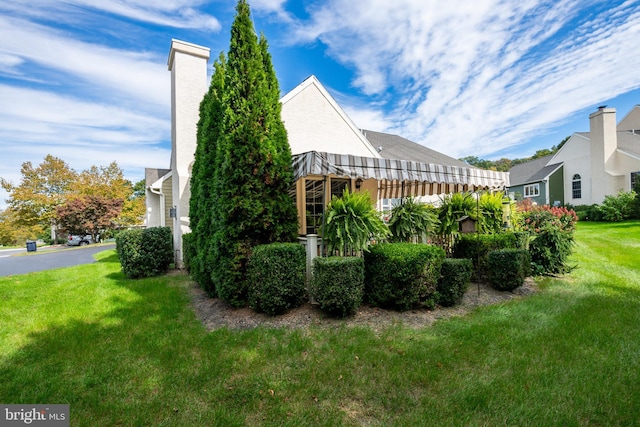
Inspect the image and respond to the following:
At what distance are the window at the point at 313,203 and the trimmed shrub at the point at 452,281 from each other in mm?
4178

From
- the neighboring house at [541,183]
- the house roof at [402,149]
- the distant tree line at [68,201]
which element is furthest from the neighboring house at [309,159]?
the neighboring house at [541,183]

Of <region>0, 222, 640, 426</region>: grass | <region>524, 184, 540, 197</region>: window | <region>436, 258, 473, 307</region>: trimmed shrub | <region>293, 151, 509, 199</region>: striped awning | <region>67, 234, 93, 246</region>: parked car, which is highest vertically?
<region>524, 184, 540, 197</region>: window

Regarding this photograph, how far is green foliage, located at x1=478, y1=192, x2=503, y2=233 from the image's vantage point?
300 inches

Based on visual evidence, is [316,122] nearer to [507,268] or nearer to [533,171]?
[507,268]

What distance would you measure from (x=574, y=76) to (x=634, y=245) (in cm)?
744

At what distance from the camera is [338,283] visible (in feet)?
14.9

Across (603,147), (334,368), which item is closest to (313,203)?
(334,368)

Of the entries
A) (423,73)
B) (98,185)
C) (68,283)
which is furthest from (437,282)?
(98,185)

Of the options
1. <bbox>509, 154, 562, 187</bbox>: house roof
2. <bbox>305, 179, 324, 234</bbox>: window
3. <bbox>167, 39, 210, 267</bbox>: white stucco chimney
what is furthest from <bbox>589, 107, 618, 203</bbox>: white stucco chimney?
<bbox>167, 39, 210, 267</bbox>: white stucco chimney

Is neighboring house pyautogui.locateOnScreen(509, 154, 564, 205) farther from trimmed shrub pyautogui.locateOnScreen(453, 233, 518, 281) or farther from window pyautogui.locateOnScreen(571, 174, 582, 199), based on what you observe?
trimmed shrub pyautogui.locateOnScreen(453, 233, 518, 281)

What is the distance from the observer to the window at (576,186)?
2409 centimetres

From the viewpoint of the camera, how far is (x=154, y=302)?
5980mm

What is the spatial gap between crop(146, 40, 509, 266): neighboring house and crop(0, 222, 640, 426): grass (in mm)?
3300

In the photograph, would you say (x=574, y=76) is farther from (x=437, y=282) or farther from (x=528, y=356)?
(x=528, y=356)
